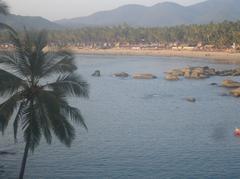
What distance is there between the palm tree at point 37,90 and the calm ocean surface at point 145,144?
8670 millimetres

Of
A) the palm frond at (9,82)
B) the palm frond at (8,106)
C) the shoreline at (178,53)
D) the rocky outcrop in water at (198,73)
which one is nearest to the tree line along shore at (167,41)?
the shoreline at (178,53)

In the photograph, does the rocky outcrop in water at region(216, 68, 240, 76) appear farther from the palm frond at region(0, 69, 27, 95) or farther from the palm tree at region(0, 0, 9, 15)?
the palm frond at region(0, 69, 27, 95)

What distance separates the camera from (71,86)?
18.2 m

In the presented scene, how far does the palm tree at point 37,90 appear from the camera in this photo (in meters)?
17.5

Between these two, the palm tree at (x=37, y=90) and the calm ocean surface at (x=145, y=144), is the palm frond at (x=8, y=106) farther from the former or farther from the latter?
the calm ocean surface at (x=145, y=144)

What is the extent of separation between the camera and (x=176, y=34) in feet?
489

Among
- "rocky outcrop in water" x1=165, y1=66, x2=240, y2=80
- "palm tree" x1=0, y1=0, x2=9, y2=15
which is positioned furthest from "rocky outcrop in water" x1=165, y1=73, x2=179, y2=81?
"palm tree" x1=0, y1=0, x2=9, y2=15

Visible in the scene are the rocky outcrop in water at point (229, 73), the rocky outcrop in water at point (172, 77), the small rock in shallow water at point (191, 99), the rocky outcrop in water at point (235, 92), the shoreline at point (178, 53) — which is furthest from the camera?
the shoreline at point (178, 53)

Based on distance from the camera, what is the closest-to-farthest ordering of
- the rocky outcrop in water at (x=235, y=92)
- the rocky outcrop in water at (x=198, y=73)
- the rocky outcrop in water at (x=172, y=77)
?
the rocky outcrop in water at (x=235, y=92)
the rocky outcrop in water at (x=172, y=77)
the rocky outcrop in water at (x=198, y=73)

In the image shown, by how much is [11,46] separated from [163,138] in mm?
18503

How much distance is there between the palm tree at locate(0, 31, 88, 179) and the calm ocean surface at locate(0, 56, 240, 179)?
867 centimetres

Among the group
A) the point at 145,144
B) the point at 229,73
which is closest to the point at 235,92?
the point at 229,73

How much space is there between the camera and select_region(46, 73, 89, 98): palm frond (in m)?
18.2

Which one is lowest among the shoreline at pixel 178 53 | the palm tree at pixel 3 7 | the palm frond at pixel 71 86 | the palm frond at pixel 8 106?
the shoreline at pixel 178 53
